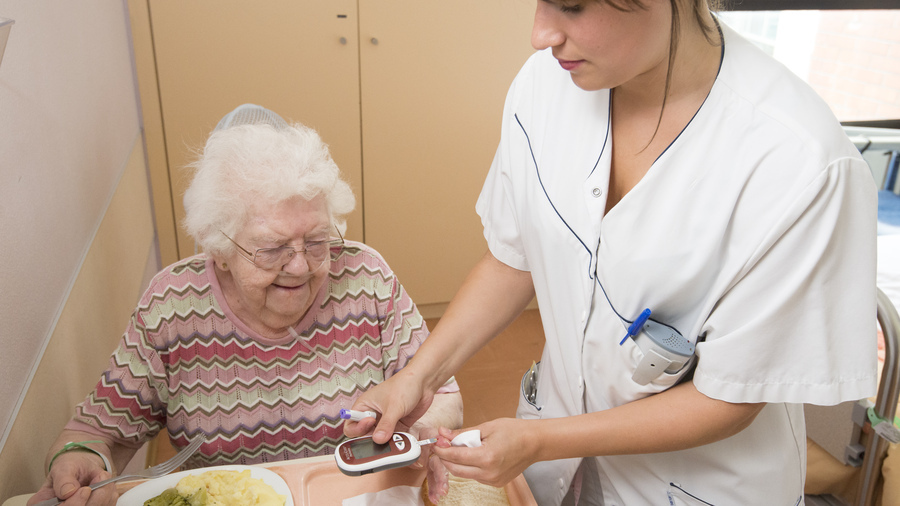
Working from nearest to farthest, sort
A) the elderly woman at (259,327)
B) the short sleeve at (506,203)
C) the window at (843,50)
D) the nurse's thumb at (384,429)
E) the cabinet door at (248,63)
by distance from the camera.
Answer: the nurse's thumb at (384,429)
the short sleeve at (506,203)
the elderly woman at (259,327)
the cabinet door at (248,63)
the window at (843,50)

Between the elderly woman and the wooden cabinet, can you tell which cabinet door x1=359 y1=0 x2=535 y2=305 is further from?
the elderly woman

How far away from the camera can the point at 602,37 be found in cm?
86

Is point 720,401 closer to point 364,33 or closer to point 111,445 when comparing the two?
point 111,445

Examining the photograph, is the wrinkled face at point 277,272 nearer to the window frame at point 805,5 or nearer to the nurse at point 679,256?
the nurse at point 679,256

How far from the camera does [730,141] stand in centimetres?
92

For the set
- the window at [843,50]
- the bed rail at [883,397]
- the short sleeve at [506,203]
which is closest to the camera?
the short sleeve at [506,203]

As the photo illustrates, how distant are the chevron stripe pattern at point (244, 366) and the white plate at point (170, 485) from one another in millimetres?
273

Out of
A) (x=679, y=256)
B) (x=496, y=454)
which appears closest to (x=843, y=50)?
(x=679, y=256)

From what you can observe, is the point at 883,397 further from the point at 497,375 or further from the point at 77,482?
the point at 77,482

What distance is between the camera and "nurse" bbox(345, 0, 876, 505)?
2.85 ft

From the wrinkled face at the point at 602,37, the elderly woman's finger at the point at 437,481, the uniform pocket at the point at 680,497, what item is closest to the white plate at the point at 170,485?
the elderly woman's finger at the point at 437,481

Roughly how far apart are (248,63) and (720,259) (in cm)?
236

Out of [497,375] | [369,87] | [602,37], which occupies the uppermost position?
[602,37]

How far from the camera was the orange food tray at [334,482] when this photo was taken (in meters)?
1.10
